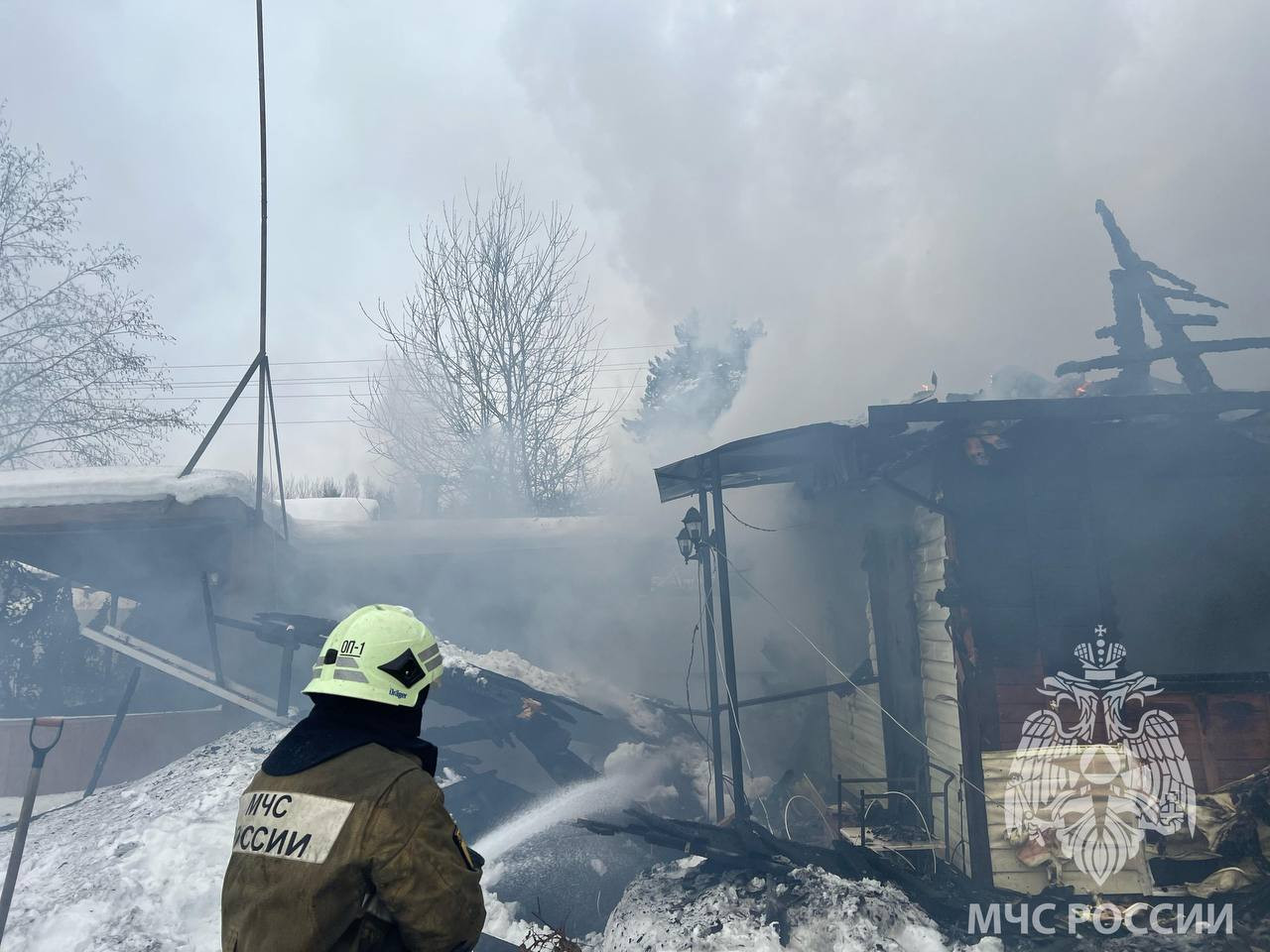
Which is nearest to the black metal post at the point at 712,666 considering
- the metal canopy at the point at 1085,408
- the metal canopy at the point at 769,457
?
the metal canopy at the point at 769,457

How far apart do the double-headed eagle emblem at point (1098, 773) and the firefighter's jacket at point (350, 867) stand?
5730 millimetres

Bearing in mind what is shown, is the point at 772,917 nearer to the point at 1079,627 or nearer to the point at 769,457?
the point at 1079,627

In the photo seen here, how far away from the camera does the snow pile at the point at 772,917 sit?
17.3ft

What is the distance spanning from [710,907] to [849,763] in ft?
14.6

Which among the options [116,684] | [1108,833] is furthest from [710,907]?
[116,684]

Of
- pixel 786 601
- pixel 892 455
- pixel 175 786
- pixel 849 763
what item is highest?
pixel 892 455

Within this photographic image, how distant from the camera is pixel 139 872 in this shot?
597 centimetres

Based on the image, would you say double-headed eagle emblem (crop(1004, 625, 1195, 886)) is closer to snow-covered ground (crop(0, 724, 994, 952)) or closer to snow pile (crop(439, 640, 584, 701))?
snow-covered ground (crop(0, 724, 994, 952))

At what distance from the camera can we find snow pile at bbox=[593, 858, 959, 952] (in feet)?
17.3

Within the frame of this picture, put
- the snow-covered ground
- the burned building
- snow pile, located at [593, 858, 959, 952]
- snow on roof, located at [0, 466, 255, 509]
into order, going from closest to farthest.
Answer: snow pile, located at [593, 858, 959, 952] < the snow-covered ground < the burned building < snow on roof, located at [0, 466, 255, 509]

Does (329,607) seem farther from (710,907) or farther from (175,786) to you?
(710,907)

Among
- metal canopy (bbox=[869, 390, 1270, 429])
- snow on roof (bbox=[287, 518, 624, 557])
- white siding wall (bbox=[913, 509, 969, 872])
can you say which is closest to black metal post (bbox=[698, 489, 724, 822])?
white siding wall (bbox=[913, 509, 969, 872])

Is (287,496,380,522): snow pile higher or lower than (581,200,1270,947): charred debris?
higher

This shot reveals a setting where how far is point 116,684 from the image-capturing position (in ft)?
40.7
